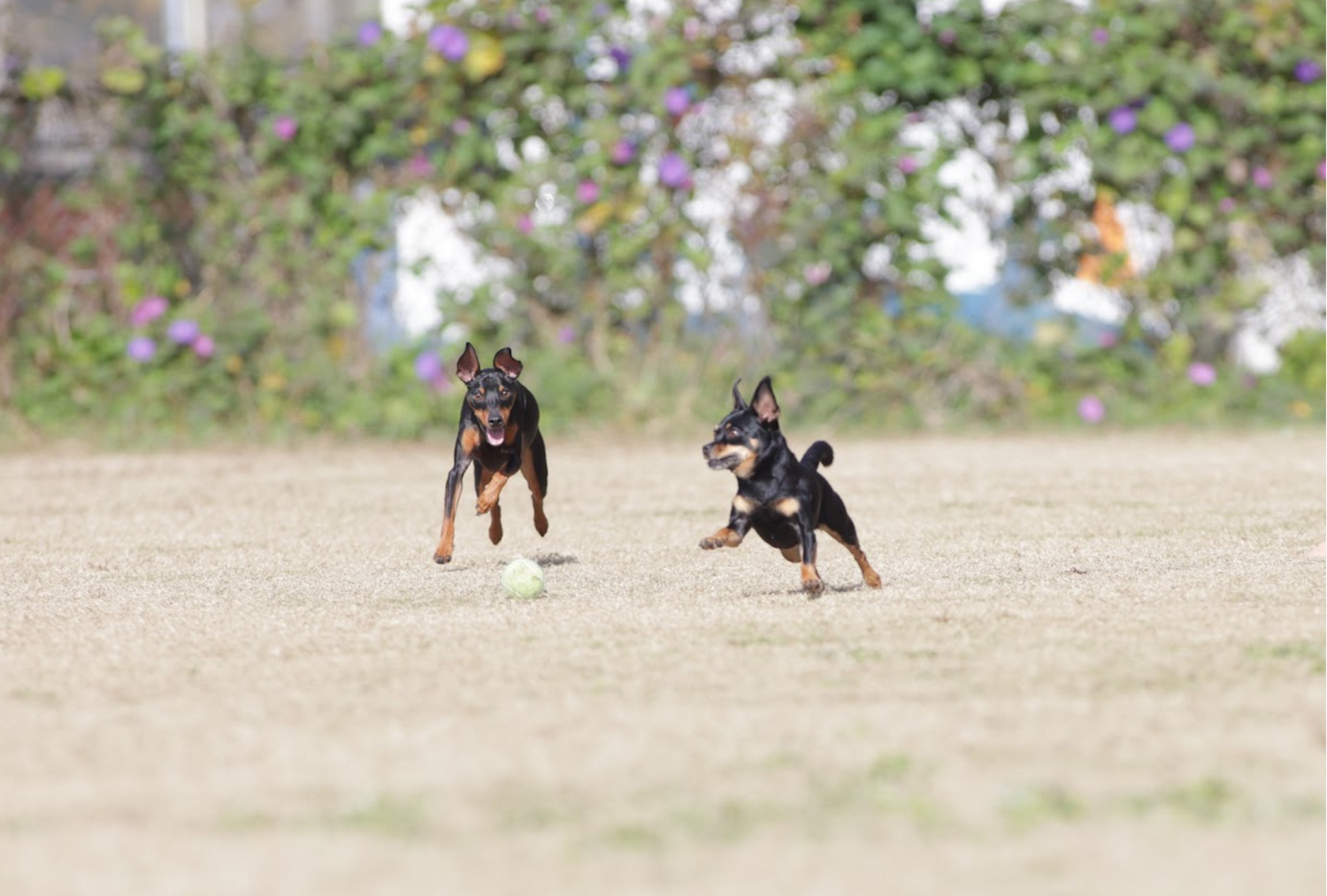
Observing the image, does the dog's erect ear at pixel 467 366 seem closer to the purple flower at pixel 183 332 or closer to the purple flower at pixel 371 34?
the purple flower at pixel 183 332

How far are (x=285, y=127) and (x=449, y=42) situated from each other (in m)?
1.00

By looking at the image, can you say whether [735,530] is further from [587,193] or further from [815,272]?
[587,193]

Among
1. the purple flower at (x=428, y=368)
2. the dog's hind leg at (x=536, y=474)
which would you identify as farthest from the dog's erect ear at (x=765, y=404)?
the purple flower at (x=428, y=368)

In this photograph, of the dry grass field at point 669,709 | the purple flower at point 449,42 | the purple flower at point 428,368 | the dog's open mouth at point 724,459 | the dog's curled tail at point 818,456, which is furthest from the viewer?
the purple flower at point 449,42

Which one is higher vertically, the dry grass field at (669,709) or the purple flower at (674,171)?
the purple flower at (674,171)

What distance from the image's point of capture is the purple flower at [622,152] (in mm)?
11219

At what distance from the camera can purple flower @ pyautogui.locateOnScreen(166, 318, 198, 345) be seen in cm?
1117

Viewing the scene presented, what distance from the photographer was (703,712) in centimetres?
384

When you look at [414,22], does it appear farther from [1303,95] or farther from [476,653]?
[476,653]

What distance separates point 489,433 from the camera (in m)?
6.07

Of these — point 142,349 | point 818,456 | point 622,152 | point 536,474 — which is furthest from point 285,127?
point 818,456

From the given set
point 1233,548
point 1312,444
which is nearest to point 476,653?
point 1233,548

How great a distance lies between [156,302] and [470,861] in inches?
349

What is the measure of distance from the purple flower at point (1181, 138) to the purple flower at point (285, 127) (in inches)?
183
